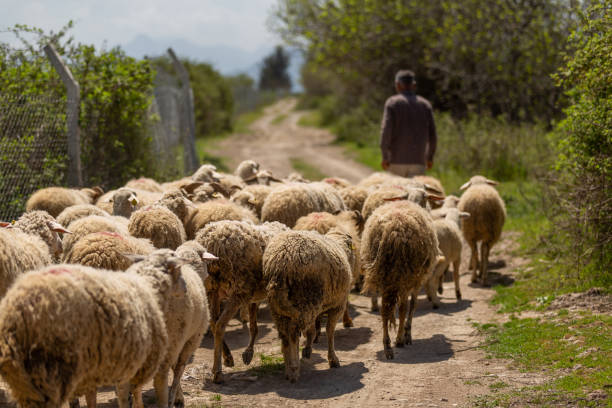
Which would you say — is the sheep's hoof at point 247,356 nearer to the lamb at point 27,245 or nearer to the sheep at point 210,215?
the sheep at point 210,215

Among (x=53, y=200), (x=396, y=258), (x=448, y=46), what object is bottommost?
(x=396, y=258)


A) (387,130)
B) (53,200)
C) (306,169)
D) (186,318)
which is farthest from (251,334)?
(306,169)

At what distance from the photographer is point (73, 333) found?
3889 mm

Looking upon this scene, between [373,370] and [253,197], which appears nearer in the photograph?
[373,370]

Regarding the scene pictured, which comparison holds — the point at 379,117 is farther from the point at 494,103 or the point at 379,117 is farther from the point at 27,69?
the point at 27,69

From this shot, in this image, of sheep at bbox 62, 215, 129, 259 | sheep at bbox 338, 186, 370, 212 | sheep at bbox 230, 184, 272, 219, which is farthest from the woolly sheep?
sheep at bbox 338, 186, 370, 212

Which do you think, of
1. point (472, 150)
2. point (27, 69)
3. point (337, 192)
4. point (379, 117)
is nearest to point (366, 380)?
point (337, 192)

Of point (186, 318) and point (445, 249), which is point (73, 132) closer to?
point (445, 249)

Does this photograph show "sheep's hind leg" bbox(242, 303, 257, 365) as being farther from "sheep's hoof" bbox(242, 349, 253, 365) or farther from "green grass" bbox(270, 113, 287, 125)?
"green grass" bbox(270, 113, 287, 125)

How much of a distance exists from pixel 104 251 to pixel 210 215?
2125mm

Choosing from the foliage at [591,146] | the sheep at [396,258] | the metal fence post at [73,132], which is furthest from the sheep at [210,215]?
the foliage at [591,146]

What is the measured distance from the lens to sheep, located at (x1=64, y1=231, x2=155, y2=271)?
5715 mm

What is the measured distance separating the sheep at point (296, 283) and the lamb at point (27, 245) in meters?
2.05

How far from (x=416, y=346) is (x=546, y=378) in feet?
5.85
